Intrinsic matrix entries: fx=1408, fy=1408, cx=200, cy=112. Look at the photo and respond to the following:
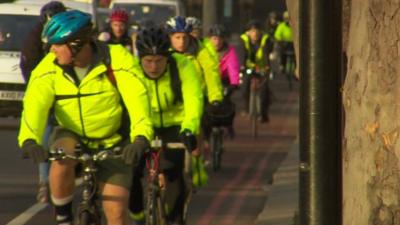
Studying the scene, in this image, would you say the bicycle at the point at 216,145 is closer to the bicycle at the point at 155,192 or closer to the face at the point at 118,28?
the face at the point at 118,28

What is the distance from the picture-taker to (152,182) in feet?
28.7

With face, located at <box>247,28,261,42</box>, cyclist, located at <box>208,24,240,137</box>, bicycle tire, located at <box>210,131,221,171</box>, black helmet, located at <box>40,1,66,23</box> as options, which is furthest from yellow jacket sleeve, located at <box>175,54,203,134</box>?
face, located at <box>247,28,261,42</box>

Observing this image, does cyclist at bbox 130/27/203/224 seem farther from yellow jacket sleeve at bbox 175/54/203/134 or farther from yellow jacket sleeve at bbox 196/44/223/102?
yellow jacket sleeve at bbox 196/44/223/102

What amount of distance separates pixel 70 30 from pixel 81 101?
43cm

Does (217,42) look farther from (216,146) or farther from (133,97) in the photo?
(133,97)

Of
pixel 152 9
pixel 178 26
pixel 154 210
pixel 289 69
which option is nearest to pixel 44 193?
pixel 178 26

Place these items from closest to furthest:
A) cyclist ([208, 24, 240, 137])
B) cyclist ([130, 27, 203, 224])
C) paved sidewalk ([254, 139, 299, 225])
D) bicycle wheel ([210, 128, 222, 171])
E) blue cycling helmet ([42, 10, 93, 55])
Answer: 1. blue cycling helmet ([42, 10, 93, 55])
2. cyclist ([130, 27, 203, 224])
3. paved sidewalk ([254, 139, 299, 225])
4. bicycle wheel ([210, 128, 222, 171])
5. cyclist ([208, 24, 240, 137])


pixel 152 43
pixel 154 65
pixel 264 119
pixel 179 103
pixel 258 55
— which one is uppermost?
pixel 152 43

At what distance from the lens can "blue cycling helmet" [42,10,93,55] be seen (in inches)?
284

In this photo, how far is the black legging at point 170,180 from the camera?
9.27 metres

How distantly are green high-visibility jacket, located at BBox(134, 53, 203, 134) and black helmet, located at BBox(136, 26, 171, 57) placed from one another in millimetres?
99

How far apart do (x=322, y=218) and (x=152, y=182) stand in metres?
3.52

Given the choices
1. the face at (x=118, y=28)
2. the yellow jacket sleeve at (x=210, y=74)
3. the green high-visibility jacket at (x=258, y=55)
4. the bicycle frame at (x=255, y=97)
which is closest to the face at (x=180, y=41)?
the yellow jacket sleeve at (x=210, y=74)

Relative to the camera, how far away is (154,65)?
30.0ft
